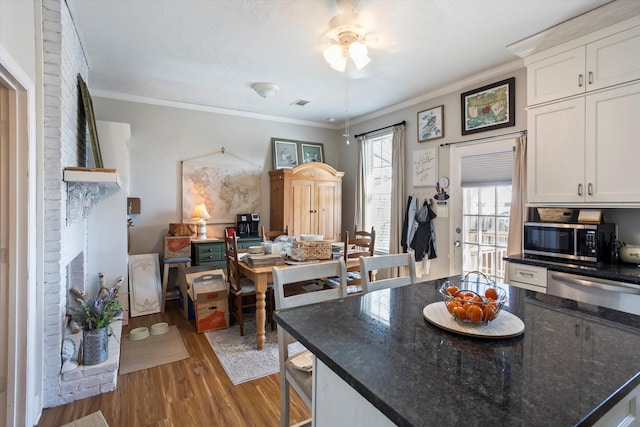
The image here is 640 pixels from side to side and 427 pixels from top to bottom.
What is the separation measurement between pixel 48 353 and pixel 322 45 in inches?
120

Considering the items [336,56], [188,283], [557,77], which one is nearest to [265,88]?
[336,56]

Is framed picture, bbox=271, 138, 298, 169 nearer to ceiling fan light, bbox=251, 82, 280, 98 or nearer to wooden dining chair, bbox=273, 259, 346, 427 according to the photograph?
ceiling fan light, bbox=251, 82, 280, 98

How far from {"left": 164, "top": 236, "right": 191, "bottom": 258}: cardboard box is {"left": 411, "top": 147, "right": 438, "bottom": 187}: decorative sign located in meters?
3.07

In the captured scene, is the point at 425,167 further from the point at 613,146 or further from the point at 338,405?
the point at 338,405

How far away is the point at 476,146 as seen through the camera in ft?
11.4

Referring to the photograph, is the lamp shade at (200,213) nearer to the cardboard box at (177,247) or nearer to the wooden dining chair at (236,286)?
the cardboard box at (177,247)

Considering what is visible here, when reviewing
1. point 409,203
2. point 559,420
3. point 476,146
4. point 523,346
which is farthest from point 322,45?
point 559,420

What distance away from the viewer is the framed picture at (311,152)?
5.35 m

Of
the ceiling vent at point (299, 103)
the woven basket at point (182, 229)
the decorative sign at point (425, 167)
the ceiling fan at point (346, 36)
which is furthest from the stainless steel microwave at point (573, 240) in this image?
the woven basket at point (182, 229)

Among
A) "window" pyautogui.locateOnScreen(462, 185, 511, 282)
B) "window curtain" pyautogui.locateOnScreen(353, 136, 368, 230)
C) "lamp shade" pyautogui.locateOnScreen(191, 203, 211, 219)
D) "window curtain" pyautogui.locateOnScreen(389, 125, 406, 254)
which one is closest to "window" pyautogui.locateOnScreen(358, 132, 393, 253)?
"window curtain" pyautogui.locateOnScreen(353, 136, 368, 230)

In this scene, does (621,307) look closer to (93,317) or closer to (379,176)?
(379,176)

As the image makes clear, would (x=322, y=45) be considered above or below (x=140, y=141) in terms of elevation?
above

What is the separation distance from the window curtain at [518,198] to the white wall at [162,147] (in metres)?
3.55

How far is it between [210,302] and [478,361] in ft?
9.58
